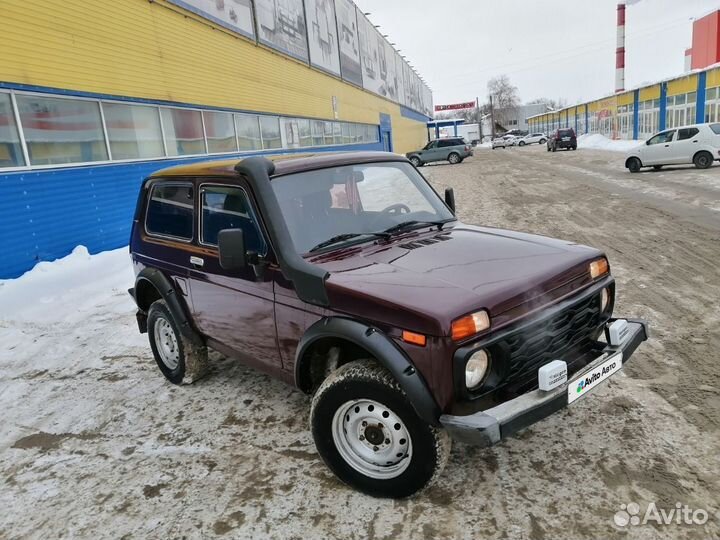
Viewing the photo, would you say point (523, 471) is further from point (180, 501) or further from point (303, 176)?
point (303, 176)

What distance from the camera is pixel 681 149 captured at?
18.4m

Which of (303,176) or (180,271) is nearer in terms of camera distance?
(303,176)

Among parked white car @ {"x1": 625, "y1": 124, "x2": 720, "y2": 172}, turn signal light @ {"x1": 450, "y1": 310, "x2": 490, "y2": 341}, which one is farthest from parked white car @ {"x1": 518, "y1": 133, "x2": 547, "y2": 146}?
turn signal light @ {"x1": 450, "y1": 310, "x2": 490, "y2": 341}

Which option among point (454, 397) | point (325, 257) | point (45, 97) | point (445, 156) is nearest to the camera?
point (454, 397)

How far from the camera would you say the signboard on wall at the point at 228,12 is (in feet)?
48.4

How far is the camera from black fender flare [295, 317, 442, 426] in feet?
8.15

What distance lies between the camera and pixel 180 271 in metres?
4.20

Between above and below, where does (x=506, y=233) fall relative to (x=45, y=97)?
below

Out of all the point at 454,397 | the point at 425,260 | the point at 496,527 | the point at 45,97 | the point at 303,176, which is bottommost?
the point at 496,527

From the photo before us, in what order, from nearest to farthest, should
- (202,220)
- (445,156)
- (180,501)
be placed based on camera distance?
(180,501)
(202,220)
(445,156)

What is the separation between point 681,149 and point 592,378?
19.2m

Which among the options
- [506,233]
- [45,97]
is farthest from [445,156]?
[506,233]

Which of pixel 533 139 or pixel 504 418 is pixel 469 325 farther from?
pixel 533 139

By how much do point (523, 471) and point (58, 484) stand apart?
2.87m
